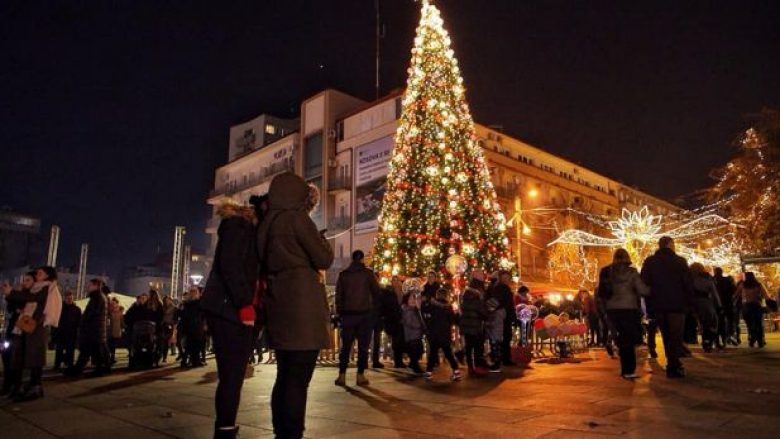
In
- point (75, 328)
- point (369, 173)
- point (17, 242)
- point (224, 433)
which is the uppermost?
point (369, 173)

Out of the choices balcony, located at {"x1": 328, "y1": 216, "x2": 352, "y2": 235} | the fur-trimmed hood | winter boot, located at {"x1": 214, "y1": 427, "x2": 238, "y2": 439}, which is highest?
balcony, located at {"x1": 328, "y1": 216, "x2": 352, "y2": 235}

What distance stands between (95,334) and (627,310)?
32.0 ft

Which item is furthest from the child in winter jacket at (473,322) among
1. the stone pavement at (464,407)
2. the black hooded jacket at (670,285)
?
the black hooded jacket at (670,285)

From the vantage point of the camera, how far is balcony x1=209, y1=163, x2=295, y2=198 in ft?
159

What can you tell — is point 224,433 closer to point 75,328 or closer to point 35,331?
point 35,331

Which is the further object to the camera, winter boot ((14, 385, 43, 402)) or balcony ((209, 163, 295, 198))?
balcony ((209, 163, 295, 198))

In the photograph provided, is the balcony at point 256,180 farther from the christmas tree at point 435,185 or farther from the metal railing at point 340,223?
the christmas tree at point 435,185

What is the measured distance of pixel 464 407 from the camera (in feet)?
19.5

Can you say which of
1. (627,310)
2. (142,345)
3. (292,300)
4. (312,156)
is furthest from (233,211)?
(312,156)

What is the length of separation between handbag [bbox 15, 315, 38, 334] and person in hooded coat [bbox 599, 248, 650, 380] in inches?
311

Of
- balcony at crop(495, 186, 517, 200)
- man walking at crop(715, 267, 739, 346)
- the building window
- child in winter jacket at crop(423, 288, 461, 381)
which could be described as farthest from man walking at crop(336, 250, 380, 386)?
the building window

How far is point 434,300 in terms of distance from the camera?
32.8ft

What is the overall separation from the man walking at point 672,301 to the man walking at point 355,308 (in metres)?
3.99

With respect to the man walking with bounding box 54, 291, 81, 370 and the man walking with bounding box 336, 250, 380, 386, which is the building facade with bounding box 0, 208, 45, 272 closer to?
the man walking with bounding box 54, 291, 81, 370
